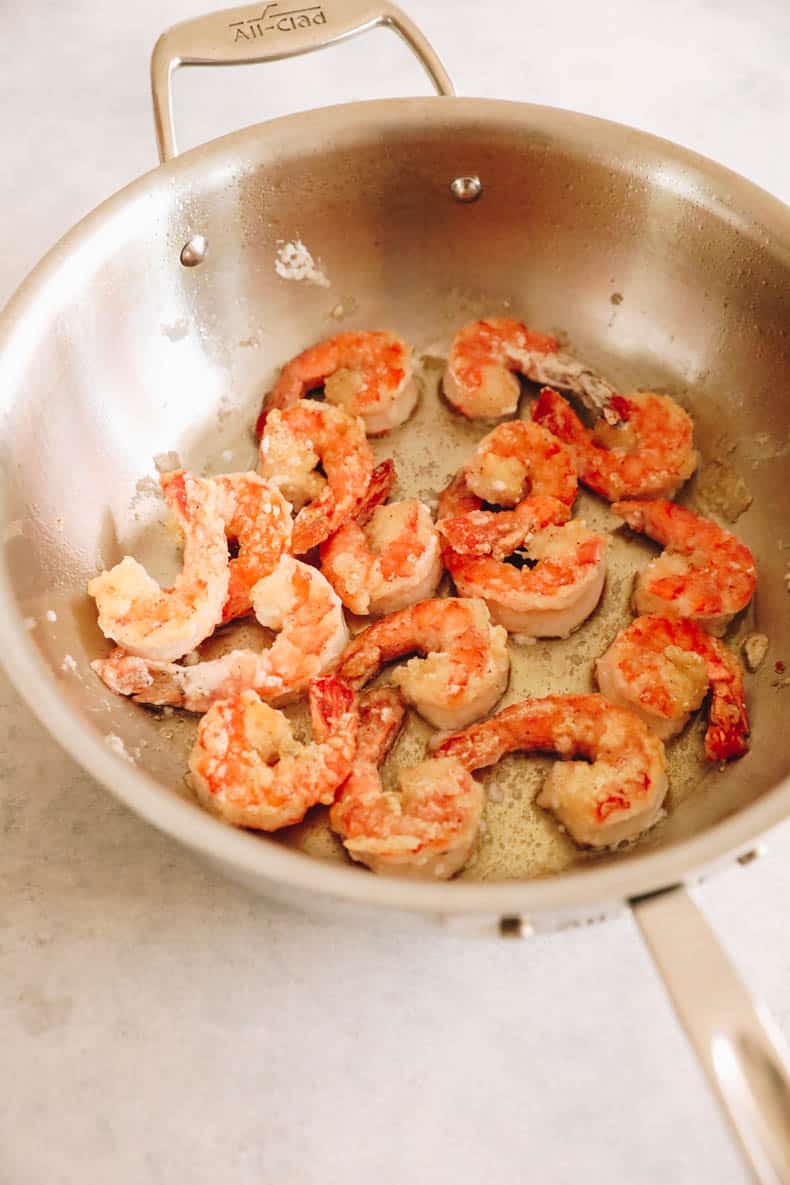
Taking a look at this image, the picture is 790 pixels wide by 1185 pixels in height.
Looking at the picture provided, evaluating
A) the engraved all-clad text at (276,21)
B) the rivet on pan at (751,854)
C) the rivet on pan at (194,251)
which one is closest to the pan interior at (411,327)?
the rivet on pan at (194,251)

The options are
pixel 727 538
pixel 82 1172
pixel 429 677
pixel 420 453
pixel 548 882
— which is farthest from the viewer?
pixel 420 453

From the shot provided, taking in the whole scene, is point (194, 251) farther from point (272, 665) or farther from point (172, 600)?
point (272, 665)

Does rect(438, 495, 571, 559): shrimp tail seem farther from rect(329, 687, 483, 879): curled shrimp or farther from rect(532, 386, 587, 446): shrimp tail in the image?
rect(329, 687, 483, 879): curled shrimp

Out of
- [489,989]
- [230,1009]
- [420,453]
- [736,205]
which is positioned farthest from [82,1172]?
[736,205]

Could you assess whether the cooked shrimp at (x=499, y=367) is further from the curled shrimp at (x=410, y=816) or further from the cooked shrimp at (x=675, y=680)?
the curled shrimp at (x=410, y=816)

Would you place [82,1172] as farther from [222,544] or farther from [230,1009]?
[222,544]

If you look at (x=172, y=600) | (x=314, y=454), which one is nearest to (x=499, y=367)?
(x=314, y=454)
